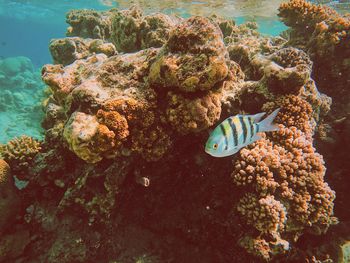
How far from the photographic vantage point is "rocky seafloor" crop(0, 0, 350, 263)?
10.5 feet

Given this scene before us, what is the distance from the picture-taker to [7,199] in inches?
154

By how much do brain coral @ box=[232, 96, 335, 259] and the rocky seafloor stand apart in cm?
2

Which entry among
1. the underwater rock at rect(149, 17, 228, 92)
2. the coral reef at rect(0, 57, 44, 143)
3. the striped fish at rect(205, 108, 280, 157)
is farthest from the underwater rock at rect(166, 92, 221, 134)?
the coral reef at rect(0, 57, 44, 143)

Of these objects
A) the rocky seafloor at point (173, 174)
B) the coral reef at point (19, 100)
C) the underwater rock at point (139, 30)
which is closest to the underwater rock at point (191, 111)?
the rocky seafloor at point (173, 174)

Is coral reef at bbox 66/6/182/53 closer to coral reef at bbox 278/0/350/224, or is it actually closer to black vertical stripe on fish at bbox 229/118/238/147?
coral reef at bbox 278/0/350/224

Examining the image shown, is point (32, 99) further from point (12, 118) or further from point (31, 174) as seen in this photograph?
point (31, 174)

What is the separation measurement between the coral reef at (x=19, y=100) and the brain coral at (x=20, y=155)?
733 cm

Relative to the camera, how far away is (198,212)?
12.7 feet

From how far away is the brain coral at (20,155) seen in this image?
4.33m

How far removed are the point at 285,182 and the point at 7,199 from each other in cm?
424

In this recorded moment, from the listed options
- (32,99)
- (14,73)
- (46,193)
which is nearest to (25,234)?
(46,193)

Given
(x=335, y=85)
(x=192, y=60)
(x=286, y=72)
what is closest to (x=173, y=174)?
(x=192, y=60)

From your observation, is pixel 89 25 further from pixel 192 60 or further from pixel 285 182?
pixel 285 182

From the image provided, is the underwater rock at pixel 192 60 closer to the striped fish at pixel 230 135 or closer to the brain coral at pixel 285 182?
the striped fish at pixel 230 135
